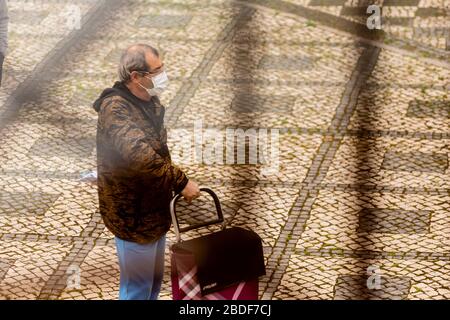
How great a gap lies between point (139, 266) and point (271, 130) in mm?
3418

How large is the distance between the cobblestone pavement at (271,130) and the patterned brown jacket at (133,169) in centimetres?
118

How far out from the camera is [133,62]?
571 centimetres

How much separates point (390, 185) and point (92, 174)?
2844 mm

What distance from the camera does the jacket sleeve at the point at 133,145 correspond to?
18.1 ft

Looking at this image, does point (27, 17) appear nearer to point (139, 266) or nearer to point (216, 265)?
point (139, 266)

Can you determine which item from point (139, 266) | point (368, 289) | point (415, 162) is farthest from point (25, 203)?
point (415, 162)

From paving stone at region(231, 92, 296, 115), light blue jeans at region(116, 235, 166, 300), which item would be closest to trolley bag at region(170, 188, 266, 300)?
light blue jeans at region(116, 235, 166, 300)

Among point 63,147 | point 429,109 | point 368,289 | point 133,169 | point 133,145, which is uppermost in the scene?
point 133,145

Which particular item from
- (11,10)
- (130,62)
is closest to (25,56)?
(11,10)

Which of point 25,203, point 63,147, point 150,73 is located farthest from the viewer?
point 63,147

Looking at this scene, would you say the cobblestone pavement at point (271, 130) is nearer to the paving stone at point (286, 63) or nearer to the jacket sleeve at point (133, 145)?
the paving stone at point (286, 63)

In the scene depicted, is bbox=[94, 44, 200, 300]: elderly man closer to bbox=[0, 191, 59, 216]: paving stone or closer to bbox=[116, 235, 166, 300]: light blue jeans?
bbox=[116, 235, 166, 300]: light blue jeans

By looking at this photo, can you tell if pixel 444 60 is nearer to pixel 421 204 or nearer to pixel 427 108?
pixel 427 108

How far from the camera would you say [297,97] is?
9711mm
